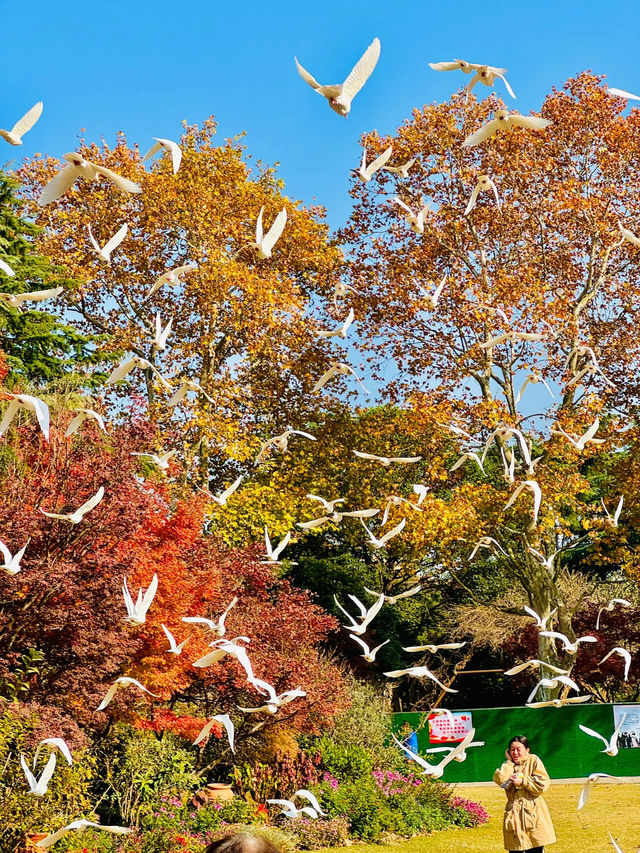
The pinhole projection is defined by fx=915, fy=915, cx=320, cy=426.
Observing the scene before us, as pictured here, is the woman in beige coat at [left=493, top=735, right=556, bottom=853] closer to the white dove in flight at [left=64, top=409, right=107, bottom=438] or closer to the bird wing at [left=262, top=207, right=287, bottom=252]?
the white dove in flight at [left=64, top=409, right=107, bottom=438]

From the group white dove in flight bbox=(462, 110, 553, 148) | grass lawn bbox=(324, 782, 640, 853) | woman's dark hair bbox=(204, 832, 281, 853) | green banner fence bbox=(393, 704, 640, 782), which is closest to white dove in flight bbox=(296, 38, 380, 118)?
white dove in flight bbox=(462, 110, 553, 148)

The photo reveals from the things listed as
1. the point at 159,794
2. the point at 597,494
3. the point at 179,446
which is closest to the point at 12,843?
the point at 159,794

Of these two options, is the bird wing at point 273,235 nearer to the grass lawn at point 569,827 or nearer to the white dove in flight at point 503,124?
the white dove in flight at point 503,124

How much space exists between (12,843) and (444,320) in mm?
12226

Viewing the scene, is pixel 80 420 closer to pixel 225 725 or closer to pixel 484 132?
pixel 225 725

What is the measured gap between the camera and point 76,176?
367 centimetres

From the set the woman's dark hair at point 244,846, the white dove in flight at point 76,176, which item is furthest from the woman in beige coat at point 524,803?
the woman's dark hair at point 244,846

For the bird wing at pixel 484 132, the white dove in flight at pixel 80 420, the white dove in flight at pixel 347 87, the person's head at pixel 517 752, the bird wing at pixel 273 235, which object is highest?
the bird wing at pixel 484 132

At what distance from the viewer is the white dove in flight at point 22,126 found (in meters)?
3.74

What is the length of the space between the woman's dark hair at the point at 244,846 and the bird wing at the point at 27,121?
9.90 ft

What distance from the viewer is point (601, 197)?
682 inches

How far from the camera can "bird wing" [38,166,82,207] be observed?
361cm

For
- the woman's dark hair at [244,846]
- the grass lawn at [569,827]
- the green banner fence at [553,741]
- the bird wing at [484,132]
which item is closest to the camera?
the woman's dark hair at [244,846]

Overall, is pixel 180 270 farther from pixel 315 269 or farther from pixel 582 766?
pixel 315 269
